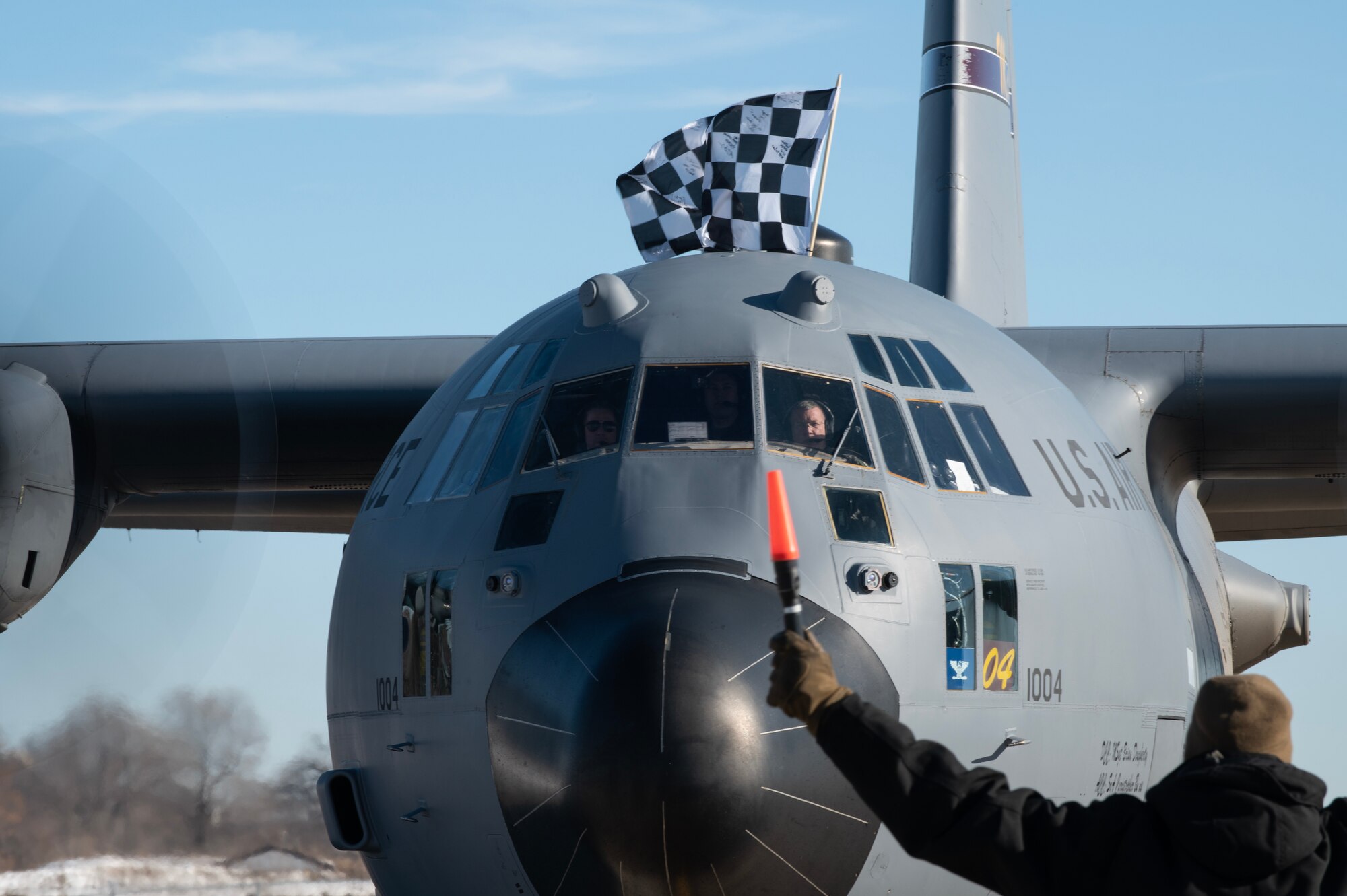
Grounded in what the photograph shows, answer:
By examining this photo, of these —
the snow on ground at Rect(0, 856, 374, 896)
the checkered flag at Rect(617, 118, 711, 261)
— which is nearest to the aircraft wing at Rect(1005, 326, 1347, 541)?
the checkered flag at Rect(617, 118, 711, 261)

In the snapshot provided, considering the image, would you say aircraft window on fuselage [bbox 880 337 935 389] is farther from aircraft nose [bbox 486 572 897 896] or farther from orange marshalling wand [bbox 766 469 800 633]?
orange marshalling wand [bbox 766 469 800 633]

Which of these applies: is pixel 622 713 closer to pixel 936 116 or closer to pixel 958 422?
pixel 958 422

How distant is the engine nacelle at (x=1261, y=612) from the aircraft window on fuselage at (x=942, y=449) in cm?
487

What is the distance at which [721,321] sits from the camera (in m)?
5.93

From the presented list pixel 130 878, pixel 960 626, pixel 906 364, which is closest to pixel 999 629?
pixel 960 626

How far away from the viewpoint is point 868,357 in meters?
5.90

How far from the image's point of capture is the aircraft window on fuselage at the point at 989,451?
5742 millimetres

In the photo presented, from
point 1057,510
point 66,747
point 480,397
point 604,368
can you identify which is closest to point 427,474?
point 480,397

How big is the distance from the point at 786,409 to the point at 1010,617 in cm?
107

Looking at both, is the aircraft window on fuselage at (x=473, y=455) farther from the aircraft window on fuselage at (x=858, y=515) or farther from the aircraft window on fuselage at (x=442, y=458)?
the aircraft window on fuselage at (x=858, y=515)

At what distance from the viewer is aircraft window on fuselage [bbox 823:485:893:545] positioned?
5129 millimetres

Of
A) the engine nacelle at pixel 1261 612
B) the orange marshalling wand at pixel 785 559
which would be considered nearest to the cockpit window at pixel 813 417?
the orange marshalling wand at pixel 785 559

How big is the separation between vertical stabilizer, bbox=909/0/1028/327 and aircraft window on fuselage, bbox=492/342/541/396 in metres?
6.21

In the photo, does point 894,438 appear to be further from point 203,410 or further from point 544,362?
point 203,410
